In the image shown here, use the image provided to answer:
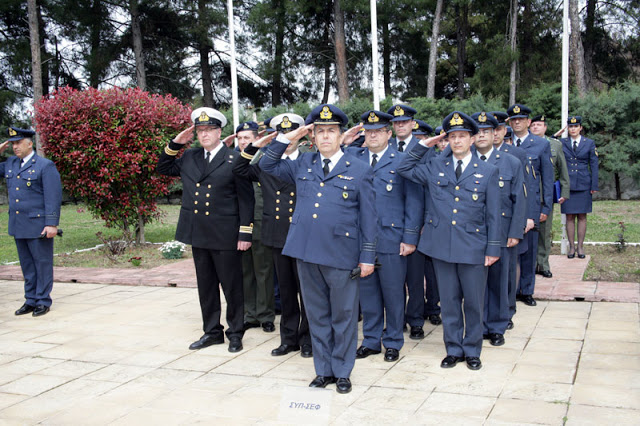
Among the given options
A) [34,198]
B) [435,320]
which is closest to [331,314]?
[435,320]

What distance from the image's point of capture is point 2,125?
25.9m

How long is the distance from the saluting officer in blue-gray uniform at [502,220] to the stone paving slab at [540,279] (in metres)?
1.83

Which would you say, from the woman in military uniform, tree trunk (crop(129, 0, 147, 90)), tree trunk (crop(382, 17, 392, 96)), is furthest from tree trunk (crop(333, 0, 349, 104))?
the woman in military uniform

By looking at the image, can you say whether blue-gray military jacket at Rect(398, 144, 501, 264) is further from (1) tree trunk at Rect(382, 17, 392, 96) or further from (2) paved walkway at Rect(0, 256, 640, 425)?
(1) tree trunk at Rect(382, 17, 392, 96)

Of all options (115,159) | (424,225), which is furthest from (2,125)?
(424,225)

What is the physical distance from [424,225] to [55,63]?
1003 inches

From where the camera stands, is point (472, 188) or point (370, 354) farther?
point (370, 354)

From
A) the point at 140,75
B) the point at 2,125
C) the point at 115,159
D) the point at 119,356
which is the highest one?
the point at 140,75

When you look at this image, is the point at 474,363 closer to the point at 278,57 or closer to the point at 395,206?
the point at 395,206

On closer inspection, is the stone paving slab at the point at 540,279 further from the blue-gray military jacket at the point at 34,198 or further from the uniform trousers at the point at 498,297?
the blue-gray military jacket at the point at 34,198

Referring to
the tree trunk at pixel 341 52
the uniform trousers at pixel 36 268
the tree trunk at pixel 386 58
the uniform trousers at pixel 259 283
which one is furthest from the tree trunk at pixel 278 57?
the uniform trousers at pixel 259 283

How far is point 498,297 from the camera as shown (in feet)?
17.6

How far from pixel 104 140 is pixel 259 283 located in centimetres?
558

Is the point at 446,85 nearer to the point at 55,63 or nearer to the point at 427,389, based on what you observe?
the point at 55,63
